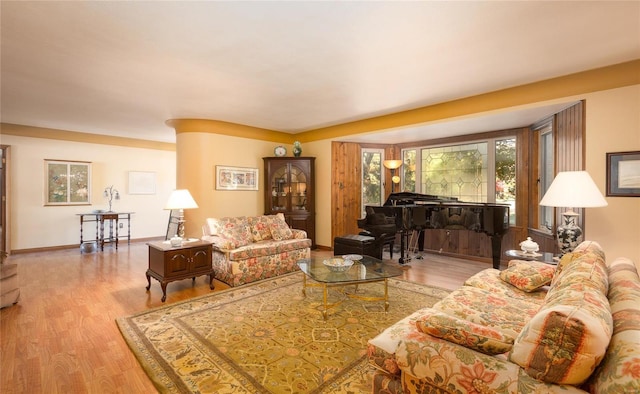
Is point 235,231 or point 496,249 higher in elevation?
point 235,231

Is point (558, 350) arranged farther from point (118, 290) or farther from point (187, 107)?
point (187, 107)

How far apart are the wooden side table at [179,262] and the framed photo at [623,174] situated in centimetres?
480

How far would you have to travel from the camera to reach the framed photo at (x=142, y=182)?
734cm

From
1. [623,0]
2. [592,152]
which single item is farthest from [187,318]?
[592,152]

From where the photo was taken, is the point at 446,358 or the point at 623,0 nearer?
the point at 446,358

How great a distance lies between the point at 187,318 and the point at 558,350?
291 cm

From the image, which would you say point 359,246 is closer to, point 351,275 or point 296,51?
point 351,275

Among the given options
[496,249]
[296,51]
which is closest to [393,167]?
[496,249]

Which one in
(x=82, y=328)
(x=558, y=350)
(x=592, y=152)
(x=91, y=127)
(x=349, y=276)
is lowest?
(x=82, y=328)

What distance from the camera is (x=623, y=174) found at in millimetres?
3211

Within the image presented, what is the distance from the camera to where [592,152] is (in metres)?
3.40

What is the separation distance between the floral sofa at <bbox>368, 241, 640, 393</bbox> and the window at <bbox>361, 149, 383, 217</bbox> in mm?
4920

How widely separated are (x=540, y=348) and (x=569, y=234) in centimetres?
261

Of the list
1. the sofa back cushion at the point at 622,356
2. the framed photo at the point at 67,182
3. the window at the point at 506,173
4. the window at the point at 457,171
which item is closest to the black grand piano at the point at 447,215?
the window at the point at 457,171
